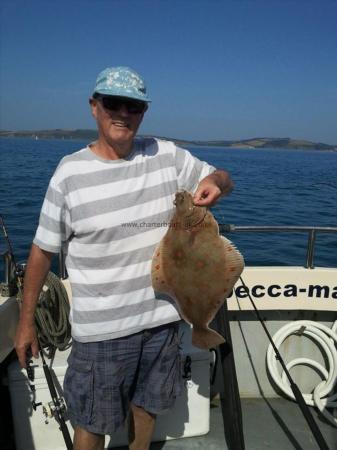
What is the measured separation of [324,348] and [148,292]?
2344mm

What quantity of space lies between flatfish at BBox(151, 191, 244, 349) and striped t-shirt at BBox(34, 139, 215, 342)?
88 mm

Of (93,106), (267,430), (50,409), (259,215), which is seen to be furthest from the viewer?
(259,215)

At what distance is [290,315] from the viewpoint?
4.08 meters

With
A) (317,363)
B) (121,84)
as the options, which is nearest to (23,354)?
(121,84)

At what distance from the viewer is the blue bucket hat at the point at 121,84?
216cm

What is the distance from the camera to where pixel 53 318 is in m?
3.27

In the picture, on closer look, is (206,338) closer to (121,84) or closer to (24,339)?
(24,339)

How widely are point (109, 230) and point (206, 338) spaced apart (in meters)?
0.88

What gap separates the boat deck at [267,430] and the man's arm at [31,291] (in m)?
1.42

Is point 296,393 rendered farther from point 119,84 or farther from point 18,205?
point 18,205

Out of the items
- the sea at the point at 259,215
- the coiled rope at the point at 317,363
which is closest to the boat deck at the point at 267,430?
the coiled rope at the point at 317,363

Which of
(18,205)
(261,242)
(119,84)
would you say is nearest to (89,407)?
(119,84)

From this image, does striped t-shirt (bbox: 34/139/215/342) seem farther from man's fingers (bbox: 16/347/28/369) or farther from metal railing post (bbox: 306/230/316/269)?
metal railing post (bbox: 306/230/316/269)

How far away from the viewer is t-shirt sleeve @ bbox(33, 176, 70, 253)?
2.25 metres
